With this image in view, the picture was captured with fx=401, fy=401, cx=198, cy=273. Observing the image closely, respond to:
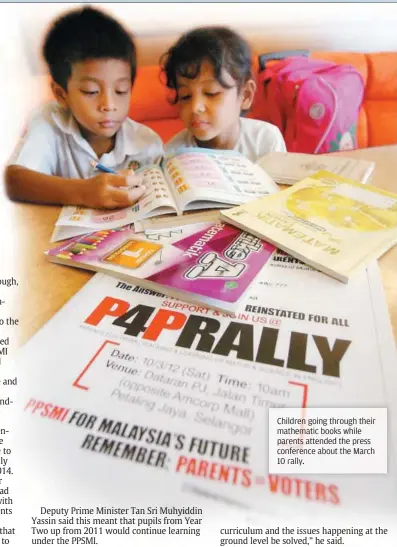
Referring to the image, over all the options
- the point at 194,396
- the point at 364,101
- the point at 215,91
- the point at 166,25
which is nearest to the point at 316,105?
the point at 364,101

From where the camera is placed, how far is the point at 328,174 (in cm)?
51

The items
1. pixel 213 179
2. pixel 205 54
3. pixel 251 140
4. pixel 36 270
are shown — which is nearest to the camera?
pixel 36 270

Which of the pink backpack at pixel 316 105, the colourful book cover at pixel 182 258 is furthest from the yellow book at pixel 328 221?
the pink backpack at pixel 316 105

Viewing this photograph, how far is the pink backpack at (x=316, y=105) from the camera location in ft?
2.65

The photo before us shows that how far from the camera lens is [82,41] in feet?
1.75

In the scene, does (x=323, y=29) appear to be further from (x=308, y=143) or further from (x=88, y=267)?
(x=88, y=267)

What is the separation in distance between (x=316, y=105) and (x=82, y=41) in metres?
0.53

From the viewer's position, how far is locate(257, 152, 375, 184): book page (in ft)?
1.71

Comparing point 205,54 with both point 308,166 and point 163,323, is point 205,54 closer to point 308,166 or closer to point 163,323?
point 308,166

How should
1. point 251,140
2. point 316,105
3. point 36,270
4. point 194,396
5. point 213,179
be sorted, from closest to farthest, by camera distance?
1. point 194,396
2. point 36,270
3. point 213,179
4. point 251,140
5. point 316,105

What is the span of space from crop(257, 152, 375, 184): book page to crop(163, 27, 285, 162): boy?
0.06m

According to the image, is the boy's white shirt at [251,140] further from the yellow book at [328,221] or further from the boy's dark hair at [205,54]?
the yellow book at [328,221]

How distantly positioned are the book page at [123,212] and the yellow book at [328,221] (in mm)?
70

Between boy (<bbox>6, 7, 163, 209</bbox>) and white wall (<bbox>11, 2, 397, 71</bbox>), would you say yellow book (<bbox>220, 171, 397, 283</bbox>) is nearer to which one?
boy (<bbox>6, 7, 163, 209</bbox>)
